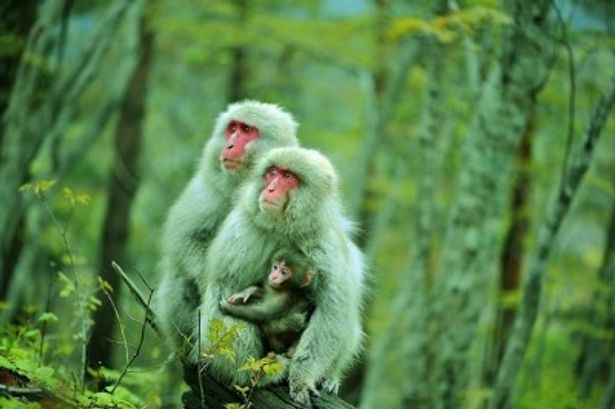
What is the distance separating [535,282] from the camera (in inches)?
269

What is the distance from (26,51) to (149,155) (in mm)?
14027

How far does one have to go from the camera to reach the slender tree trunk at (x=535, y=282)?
6.57m

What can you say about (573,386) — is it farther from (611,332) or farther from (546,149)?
(546,149)

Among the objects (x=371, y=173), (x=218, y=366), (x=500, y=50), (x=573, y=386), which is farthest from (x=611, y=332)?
(x=218, y=366)

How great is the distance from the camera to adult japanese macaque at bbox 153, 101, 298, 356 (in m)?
5.65

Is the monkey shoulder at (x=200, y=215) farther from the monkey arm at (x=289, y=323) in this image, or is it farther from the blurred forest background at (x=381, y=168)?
the monkey arm at (x=289, y=323)

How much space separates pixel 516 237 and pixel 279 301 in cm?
972

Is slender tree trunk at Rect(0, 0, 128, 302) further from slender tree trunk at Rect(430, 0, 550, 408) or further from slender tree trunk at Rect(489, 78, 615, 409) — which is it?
slender tree trunk at Rect(489, 78, 615, 409)

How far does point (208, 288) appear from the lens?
5070mm

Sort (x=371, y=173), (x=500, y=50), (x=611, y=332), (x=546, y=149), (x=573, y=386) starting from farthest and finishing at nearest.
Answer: (x=371, y=173)
(x=546, y=149)
(x=573, y=386)
(x=611, y=332)
(x=500, y=50)

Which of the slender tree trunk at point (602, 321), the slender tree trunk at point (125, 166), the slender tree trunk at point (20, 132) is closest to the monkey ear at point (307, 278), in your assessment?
the slender tree trunk at point (20, 132)

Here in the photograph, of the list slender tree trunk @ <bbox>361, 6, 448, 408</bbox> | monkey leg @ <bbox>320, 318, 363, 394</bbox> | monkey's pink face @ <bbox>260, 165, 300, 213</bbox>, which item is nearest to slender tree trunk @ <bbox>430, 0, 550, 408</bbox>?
slender tree trunk @ <bbox>361, 6, 448, 408</bbox>

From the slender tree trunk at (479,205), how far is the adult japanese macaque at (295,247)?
2808mm

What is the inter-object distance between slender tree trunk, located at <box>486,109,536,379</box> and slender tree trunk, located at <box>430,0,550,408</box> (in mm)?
4846
